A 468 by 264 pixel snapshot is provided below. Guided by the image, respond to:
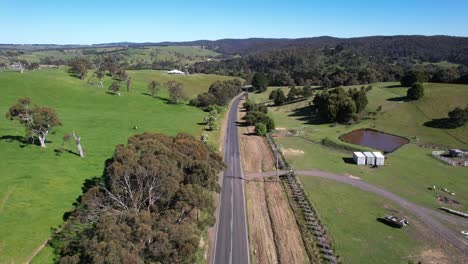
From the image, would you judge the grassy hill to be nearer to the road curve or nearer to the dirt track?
the road curve

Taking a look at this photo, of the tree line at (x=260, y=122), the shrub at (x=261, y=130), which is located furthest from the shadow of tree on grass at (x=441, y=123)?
the shrub at (x=261, y=130)

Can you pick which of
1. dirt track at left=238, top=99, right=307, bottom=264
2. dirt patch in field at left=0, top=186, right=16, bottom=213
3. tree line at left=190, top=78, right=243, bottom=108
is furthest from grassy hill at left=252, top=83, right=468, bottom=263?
dirt patch in field at left=0, top=186, right=16, bottom=213

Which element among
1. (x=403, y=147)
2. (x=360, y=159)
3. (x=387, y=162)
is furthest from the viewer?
(x=403, y=147)

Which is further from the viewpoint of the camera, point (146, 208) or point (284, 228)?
point (284, 228)

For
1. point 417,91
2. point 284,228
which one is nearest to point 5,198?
point 284,228

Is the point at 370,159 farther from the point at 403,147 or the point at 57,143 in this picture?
the point at 57,143
